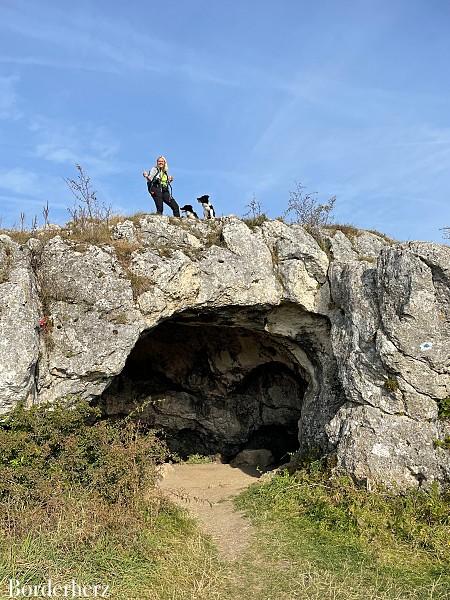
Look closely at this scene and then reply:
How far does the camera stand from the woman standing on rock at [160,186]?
514 inches

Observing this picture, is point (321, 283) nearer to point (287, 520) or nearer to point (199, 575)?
point (287, 520)

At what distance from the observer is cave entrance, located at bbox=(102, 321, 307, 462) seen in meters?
16.1

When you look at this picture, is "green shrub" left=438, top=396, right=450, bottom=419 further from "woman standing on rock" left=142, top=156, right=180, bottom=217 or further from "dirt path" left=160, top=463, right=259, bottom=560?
"woman standing on rock" left=142, top=156, right=180, bottom=217

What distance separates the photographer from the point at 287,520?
949 centimetres

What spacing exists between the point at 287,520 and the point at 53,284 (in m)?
6.51

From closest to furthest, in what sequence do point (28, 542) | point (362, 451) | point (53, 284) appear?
point (28, 542)
point (362, 451)
point (53, 284)

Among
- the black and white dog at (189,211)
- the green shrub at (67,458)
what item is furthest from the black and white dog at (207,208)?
the green shrub at (67,458)

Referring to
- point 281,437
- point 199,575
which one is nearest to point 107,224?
point 199,575

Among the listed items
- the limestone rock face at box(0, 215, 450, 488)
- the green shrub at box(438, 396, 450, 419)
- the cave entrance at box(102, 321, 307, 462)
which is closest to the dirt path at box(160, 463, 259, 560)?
the cave entrance at box(102, 321, 307, 462)

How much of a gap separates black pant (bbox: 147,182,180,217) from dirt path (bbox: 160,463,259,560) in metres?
6.79

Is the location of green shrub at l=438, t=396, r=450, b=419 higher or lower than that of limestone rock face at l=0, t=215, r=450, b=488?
lower

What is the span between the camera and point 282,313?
13023mm

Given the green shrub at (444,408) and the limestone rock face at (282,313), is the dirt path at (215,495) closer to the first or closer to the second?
the limestone rock face at (282,313)

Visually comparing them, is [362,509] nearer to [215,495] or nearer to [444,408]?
[444,408]
